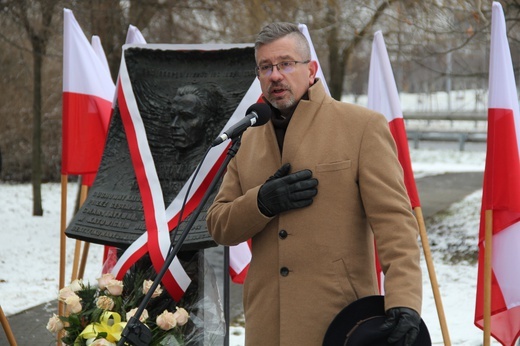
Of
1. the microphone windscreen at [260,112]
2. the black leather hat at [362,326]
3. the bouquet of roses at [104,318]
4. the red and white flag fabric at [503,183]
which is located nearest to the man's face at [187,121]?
the bouquet of roses at [104,318]

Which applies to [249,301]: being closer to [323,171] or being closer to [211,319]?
[323,171]

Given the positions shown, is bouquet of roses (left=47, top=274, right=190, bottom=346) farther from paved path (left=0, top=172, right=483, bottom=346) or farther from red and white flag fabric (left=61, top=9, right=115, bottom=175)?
red and white flag fabric (left=61, top=9, right=115, bottom=175)

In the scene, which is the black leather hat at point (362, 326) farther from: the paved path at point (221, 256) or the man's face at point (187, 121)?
the paved path at point (221, 256)

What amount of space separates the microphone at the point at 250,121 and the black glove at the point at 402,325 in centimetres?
79

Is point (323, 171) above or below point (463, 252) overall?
above

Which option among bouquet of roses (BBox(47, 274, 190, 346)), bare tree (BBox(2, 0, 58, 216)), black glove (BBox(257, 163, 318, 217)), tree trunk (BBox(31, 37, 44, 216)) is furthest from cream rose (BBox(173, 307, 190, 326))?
tree trunk (BBox(31, 37, 44, 216))

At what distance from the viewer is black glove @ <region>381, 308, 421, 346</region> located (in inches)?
101

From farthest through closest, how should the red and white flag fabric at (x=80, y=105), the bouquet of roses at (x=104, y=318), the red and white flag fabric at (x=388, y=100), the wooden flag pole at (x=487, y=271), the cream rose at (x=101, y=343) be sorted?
the red and white flag fabric at (x=80, y=105) < the red and white flag fabric at (x=388, y=100) < the wooden flag pole at (x=487, y=271) < the bouquet of roses at (x=104, y=318) < the cream rose at (x=101, y=343)

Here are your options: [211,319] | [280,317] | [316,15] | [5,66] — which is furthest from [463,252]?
[5,66]

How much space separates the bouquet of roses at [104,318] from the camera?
3.67 metres

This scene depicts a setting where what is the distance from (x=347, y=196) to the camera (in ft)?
9.29

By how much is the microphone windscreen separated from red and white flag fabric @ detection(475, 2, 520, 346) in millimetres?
2203

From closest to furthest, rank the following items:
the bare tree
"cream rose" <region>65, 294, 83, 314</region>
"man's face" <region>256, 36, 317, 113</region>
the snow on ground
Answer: "man's face" <region>256, 36, 317, 113</region>
"cream rose" <region>65, 294, 83, 314</region>
the snow on ground
the bare tree

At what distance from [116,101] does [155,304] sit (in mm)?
1193
